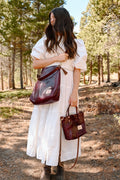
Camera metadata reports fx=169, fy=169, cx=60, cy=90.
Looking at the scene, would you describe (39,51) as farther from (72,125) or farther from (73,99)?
(72,125)

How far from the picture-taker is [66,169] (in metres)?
2.95

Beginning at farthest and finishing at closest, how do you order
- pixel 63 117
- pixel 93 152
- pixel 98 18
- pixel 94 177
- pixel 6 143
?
pixel 98 18 → pixel 6 143 → pixel 93 152 → pixel 94 177 → pixel 63 117

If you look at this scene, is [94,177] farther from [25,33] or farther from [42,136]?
[25,33]

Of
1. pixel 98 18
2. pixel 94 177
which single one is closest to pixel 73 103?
pixel 94 177

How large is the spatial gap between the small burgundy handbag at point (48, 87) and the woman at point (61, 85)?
0.09m

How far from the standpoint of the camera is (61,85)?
2.24 meters

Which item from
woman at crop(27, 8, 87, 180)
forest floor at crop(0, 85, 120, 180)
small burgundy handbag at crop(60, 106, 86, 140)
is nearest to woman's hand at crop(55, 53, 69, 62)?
woman at crop(27, 8, 87, 180)

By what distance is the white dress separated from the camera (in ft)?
7.16

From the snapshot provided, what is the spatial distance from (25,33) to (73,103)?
1584 centimetres

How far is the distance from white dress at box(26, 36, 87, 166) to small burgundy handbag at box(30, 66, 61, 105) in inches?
3.9

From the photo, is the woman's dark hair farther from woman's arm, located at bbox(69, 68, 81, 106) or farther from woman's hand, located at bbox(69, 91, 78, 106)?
woman's hand, located at bbox(69, 91, 78, 106)

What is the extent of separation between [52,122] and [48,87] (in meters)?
0.45

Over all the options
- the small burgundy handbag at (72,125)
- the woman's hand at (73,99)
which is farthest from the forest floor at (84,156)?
the woman's hand at (73,99)

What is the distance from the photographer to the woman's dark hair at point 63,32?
2.20 m
